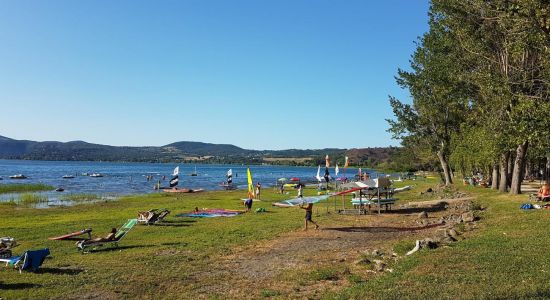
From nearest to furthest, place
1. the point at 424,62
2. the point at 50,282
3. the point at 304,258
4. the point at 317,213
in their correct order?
the point at 50,282 < the point at 304,258 < the point at 317,213 < the point at 424,62

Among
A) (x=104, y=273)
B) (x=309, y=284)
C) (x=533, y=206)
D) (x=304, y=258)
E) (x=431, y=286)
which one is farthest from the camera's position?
(x=533, y=206)

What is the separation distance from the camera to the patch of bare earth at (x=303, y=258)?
1215 cm

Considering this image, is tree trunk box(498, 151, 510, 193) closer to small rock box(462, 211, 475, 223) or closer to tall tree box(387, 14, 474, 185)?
tall tree box(387, 14, 474, 185)

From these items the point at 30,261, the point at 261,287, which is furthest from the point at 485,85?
the point at 30,261

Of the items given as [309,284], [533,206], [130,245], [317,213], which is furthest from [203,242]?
[533,206]

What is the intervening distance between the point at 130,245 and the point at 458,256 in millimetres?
13363

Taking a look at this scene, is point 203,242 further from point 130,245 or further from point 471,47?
point 471,47

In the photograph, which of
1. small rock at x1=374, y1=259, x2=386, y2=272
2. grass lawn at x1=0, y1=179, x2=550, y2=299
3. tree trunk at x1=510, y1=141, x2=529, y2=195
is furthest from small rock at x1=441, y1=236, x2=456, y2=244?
tree trunk at x1=510, y1=141, x2=529, y2=195

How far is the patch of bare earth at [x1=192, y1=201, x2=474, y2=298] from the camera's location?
1215 cm

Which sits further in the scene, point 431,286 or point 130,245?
point 130,245

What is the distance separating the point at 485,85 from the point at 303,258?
18.2 metres

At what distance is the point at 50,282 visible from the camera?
13.1 m

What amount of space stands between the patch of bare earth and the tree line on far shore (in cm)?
690

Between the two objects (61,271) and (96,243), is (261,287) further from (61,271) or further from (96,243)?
(96,243)
